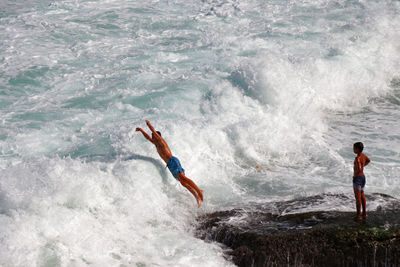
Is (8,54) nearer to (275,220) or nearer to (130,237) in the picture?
(130,237)

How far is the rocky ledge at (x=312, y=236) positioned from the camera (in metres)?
5.30

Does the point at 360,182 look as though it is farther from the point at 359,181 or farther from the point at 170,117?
the point at 170,117

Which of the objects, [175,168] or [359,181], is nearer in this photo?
[359,181]

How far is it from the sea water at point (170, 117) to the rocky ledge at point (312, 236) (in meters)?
0.35

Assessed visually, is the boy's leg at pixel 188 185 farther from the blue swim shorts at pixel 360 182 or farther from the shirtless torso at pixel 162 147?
the blue swim shorts at pixel 360 182

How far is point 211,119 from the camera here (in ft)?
36.1

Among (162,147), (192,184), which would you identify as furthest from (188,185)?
(162,147)

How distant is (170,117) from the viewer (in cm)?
1123

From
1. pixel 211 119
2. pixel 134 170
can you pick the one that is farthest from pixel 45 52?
pixel 134 170

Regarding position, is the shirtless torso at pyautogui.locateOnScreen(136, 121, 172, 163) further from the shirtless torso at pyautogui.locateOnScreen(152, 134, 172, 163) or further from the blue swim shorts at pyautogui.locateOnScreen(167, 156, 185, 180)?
the blue swim shorts at pyautogui.locateOnScreen(167, 156, 185, 180)

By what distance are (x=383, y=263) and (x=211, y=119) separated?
6.40m

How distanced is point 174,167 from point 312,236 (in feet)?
10.1

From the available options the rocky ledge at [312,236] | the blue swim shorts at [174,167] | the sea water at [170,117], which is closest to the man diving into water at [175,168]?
the blue swim shorts at [174,167]

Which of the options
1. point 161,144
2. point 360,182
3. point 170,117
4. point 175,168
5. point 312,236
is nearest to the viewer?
point 312,236
